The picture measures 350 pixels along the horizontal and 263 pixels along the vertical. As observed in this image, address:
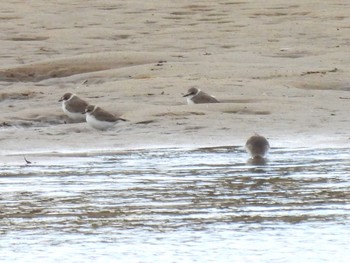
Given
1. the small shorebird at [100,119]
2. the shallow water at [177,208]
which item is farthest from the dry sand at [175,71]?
the shallow water at [177,208]

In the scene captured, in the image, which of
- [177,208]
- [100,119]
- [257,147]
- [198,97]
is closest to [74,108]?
[100,119]

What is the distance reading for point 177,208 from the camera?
7.53m

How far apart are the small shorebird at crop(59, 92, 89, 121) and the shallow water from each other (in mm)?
2493

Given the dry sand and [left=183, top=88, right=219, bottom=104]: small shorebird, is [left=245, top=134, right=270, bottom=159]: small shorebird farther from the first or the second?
[left=183, top=88, right=219, bottom=104]: small shorebird

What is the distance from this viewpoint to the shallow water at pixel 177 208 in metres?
6.29

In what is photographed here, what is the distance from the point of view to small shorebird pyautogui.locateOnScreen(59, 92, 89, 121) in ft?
41.9

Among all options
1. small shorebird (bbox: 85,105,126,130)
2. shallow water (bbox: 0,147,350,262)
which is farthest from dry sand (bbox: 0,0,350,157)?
shallow water (bbox: 0,147,350,262)

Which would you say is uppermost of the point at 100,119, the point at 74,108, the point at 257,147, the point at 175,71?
the point at 175,71

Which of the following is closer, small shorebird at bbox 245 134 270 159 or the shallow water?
the shallow water

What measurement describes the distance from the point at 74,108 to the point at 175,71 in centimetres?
290

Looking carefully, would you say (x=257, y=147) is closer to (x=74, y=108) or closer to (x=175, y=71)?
(x=74, y=108)

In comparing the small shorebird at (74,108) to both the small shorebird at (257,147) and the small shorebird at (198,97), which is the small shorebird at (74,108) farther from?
the small shorebird at (257,147)

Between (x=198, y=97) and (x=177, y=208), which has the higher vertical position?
(x=198, y=97)

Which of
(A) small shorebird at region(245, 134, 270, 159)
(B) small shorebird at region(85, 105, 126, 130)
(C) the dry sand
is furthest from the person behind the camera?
(B) small shorebird at region(85, 105, 126, 130)
